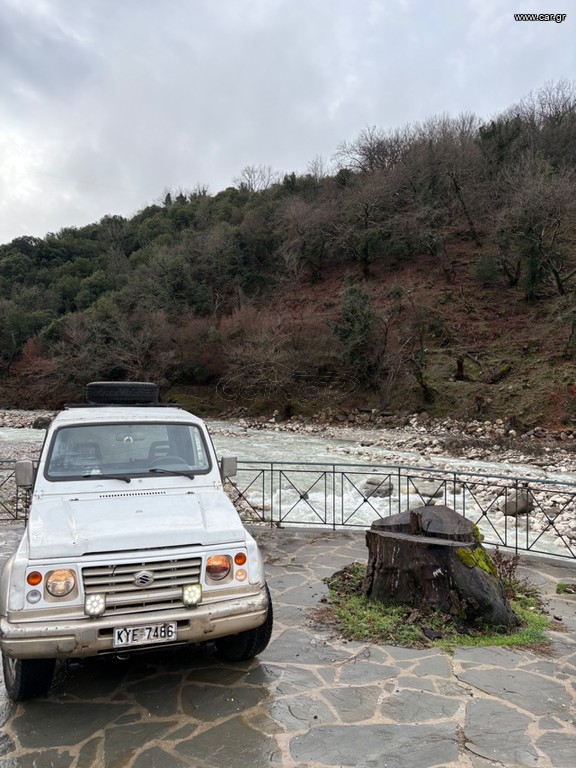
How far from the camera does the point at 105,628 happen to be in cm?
371

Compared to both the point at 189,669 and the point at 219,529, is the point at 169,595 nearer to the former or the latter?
the point at 219,529

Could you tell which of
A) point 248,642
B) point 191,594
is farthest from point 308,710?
point 191,594

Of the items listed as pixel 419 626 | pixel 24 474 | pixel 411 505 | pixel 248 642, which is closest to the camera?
pixel 248 642

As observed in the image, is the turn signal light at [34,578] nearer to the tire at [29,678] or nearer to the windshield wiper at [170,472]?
the tire at [29,678]

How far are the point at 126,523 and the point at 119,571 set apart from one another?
0.44 meters

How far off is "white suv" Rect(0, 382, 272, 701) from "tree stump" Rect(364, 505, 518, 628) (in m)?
1.65

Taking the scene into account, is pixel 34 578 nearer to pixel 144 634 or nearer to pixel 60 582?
pixel 60 582

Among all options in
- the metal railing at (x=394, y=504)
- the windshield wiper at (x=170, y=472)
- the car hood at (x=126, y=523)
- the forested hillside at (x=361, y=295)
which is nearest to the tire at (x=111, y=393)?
the metal railing at (x=394, y=504)

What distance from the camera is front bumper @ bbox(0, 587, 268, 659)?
3.59m

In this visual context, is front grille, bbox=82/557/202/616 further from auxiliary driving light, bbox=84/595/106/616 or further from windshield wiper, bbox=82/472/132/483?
windshield wiper, bbox=82/472/132/483

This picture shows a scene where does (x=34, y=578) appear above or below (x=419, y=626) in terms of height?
above

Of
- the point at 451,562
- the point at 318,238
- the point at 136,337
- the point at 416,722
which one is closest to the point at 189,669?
the point at 416,722

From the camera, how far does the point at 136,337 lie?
43.9m

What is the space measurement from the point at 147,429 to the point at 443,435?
20.9m
